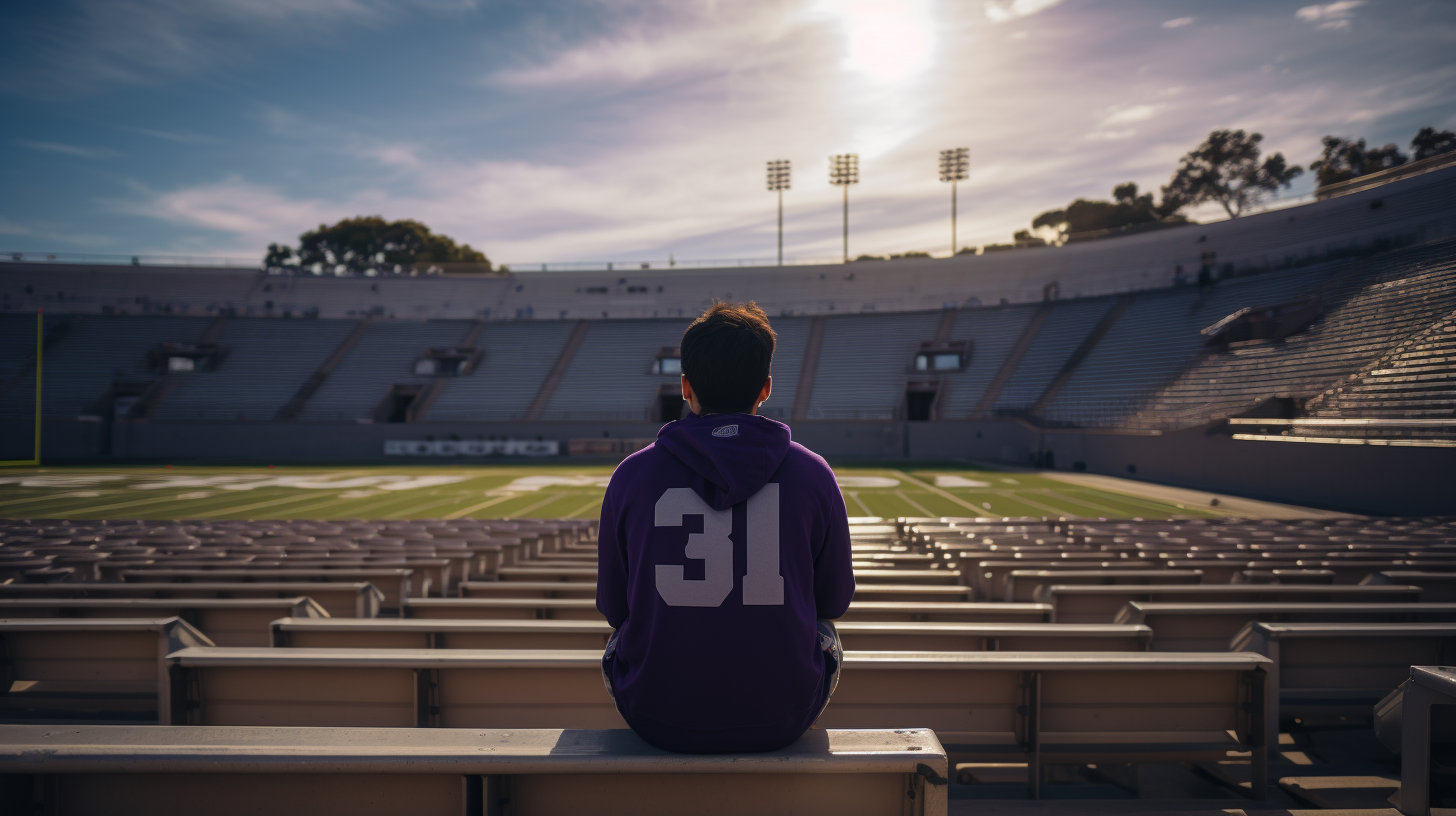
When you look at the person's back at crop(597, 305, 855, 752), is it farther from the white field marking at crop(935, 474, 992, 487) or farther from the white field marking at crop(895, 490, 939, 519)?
the white field marking at crop(935, 474, 992, 487)

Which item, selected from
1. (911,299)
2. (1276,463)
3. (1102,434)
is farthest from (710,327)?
(911,299)

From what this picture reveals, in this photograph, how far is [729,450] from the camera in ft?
5.43

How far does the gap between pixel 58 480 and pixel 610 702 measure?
1116 inches

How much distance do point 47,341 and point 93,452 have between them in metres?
11.1

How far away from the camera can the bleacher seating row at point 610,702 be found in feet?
5.31

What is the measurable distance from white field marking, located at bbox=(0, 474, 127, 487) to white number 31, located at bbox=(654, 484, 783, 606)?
2686 centimetres

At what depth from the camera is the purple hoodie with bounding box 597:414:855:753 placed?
5.26 ft

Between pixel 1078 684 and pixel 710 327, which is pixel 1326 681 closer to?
pixel 1078 684

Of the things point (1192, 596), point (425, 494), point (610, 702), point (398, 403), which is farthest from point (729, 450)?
point (398, 403)

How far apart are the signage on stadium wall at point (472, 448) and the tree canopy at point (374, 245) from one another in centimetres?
3517

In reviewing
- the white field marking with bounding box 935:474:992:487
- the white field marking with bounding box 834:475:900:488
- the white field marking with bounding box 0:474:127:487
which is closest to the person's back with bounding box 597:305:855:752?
the white field marking with bounding box 834:475:900:488

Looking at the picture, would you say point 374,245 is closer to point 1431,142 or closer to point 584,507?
point 584,507

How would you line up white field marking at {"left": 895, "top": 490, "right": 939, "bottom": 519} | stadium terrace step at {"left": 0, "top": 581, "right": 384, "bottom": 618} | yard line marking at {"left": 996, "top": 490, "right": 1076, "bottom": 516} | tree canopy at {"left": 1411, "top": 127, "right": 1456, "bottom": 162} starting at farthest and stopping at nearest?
tree canopy at {"left": 1411, "top": 127, "right": 1456, "bottom": 162}
yard line marking at {"left": 996, "top": 490, "right": 1076, "bottom": 516}
white field marking at {"left": 895, "top": 490, "right": 939, "bottom": 519}
stadium terrace step at {"left": 0, "top": 581, "right": 384, "bottom": 618}

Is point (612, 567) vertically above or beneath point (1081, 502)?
above
